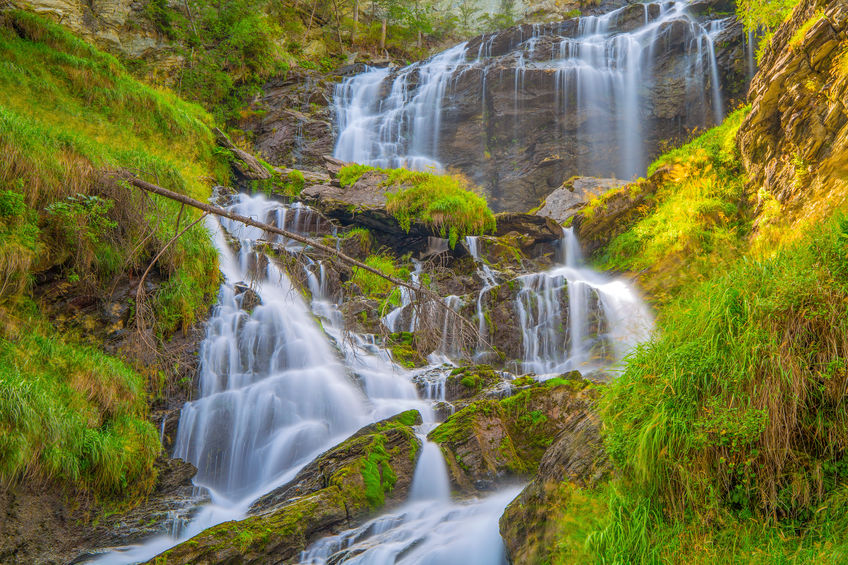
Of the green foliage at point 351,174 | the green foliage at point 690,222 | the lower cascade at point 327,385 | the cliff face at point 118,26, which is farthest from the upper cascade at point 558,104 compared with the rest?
the lower cascade at point 327,385

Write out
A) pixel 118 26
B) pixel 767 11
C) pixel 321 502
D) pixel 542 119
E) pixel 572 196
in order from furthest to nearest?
pixel 542 119 → pixel 118 26 → pixel 572 196 → pixel 767 11 → pixel 321 502

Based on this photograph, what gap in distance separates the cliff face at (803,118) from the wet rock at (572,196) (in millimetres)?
5822

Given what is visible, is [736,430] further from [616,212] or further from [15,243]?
[616,212]

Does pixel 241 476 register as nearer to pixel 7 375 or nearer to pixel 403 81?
pixel 7 375

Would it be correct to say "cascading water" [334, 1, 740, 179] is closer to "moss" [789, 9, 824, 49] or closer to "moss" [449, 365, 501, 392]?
"moss" [789, 9, 824, 49]

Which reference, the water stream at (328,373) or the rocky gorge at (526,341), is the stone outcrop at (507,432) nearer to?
the rocky gorge at (526,341)

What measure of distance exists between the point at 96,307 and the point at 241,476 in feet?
11.2

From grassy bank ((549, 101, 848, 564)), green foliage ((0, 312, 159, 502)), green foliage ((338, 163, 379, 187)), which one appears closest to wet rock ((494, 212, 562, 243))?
green foliage ((338, 163, 379, 187))

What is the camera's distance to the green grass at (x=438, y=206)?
12.2m

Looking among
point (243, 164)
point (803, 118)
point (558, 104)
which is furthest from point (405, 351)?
point (558, 104)

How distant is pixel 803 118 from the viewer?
7.35 meters

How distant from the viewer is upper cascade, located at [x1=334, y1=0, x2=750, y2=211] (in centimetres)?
1817

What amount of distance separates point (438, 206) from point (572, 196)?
17.1 feet

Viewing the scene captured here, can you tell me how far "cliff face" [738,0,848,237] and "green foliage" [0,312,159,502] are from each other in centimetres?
918
